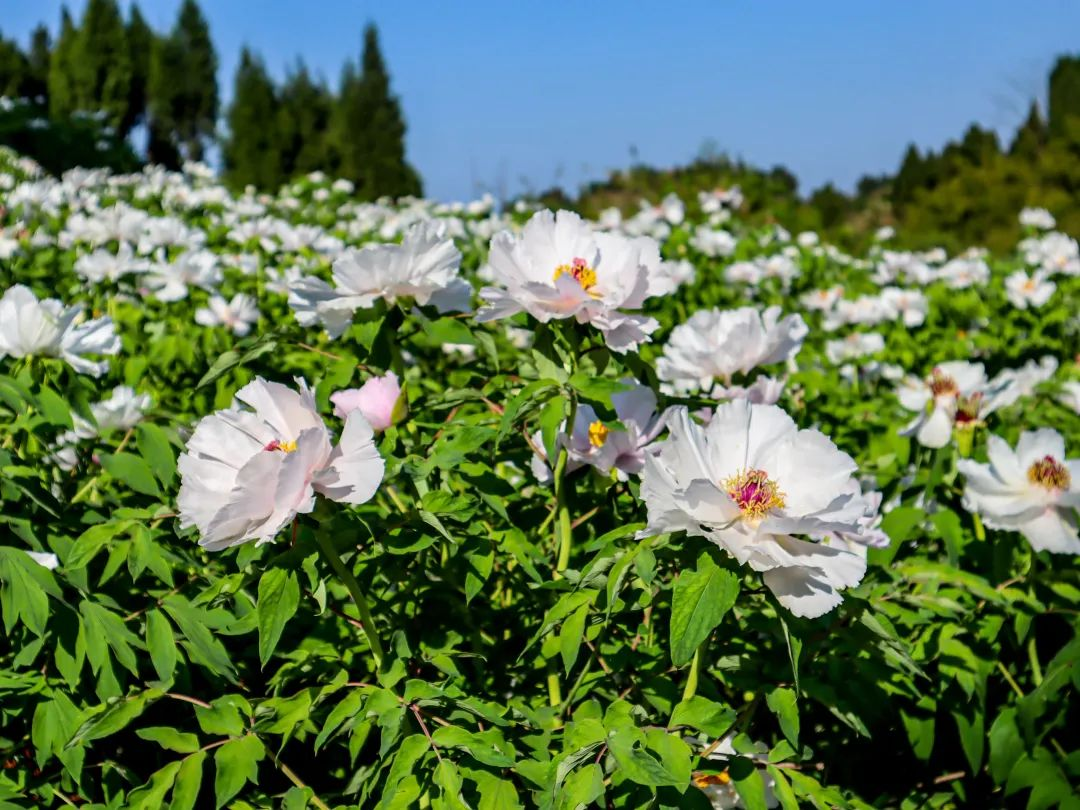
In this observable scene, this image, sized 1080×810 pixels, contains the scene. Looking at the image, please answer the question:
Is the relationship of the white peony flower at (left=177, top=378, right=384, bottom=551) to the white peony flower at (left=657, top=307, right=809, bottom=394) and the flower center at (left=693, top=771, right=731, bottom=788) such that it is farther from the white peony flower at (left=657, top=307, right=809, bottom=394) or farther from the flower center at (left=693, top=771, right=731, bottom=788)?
the white peony flower at (left=657, top=307, right=809, bottom=394)

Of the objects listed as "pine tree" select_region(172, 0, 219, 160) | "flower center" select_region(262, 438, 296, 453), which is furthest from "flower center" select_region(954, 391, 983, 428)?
"pine tree" select_region(172, 0, 219, 160)

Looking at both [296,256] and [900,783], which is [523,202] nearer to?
[296,256]

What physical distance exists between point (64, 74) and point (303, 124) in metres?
14.8

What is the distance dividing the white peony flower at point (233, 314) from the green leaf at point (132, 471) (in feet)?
5.19

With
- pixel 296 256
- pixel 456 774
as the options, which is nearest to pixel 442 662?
pixel 456 774

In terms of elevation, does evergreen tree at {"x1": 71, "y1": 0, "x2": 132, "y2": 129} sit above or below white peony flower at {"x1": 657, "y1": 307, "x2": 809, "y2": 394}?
above

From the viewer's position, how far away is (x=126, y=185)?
8.27 m

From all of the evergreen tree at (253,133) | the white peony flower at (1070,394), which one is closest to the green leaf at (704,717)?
the white peony flower at (1070,394)

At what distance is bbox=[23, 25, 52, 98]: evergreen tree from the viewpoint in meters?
42.2

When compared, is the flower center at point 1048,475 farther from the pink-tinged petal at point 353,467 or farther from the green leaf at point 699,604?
the pink-tinged petal at point 353,467

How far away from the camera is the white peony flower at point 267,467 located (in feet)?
4.17

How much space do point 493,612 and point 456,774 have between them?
610mm

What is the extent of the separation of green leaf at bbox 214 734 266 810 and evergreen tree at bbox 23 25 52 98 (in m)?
44.3

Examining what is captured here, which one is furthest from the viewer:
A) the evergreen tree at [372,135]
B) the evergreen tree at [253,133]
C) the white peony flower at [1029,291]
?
the evergreen tree at [253,133]
